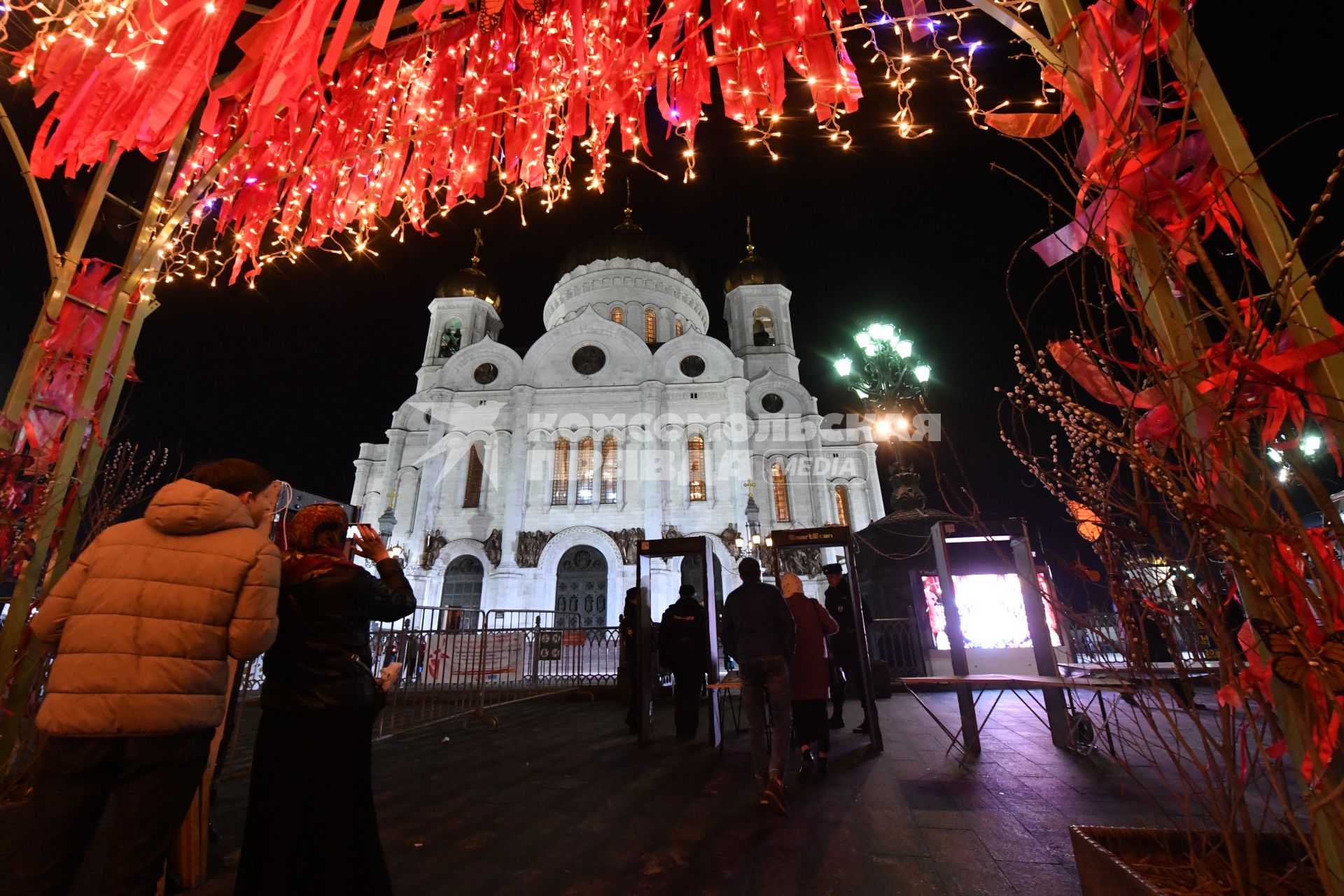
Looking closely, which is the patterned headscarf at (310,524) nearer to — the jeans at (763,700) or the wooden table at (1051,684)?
the jeans at (763,700)

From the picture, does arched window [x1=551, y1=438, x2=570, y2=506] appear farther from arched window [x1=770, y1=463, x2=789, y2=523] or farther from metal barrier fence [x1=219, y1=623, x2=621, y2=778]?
metal barrier fence [x1=219, y1=623, x2=621, y2=778]

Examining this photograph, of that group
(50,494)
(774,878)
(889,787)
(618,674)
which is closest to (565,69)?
(50,494)

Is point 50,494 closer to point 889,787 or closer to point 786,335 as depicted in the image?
point 889,787

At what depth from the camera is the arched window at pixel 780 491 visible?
79.3 feet

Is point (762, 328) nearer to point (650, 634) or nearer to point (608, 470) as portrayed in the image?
point (608, 470)

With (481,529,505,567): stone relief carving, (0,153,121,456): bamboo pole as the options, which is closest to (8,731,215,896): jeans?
(0,153,121,456): bamboo pole

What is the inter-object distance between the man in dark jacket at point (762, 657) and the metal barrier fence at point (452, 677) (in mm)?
3683

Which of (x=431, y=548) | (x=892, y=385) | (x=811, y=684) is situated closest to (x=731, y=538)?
(x=892, y=385)

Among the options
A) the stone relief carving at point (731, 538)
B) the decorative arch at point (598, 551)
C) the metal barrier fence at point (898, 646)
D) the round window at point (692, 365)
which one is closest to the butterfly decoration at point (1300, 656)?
the metal barrier fence at point (898, 646)

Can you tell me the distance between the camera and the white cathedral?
70.6 ft

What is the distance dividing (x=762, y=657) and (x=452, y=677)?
220 inches

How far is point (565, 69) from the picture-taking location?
12.6 ft

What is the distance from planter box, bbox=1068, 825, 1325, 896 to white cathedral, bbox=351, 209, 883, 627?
57.5ft

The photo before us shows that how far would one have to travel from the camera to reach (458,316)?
102 feet
